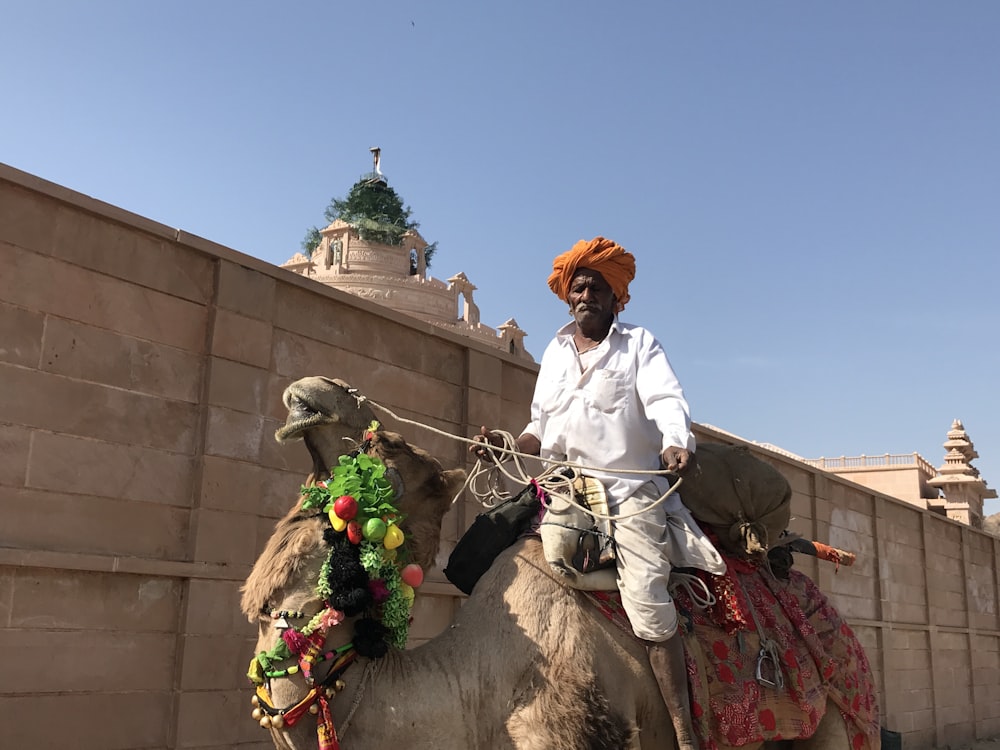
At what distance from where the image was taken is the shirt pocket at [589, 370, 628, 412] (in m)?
4.45

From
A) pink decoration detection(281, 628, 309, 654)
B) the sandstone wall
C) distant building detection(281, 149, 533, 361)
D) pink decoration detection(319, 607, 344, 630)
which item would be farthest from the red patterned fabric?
distant building detection(281, 149, 533, 361)

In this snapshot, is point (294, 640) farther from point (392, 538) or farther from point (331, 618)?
point (392, 538)

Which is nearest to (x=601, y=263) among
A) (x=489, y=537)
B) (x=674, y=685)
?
(x=489, y=537)

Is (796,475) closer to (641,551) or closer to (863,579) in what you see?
(863,579)

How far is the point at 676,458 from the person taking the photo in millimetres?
4098

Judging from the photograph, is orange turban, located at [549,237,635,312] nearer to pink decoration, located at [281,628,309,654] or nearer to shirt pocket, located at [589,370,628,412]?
shirt pocket, located at [589,370,628,412]

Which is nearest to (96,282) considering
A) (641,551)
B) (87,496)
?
(87,496)

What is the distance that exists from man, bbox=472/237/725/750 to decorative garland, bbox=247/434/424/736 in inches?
34.1

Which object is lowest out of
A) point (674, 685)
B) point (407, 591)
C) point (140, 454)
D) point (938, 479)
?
point (674, 685)

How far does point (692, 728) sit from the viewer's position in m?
4.12

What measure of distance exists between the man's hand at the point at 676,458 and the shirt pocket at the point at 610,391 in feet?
1.26

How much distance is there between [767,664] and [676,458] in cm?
122

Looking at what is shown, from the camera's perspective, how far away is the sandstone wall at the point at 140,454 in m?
5.20

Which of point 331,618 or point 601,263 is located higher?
point 601,263
